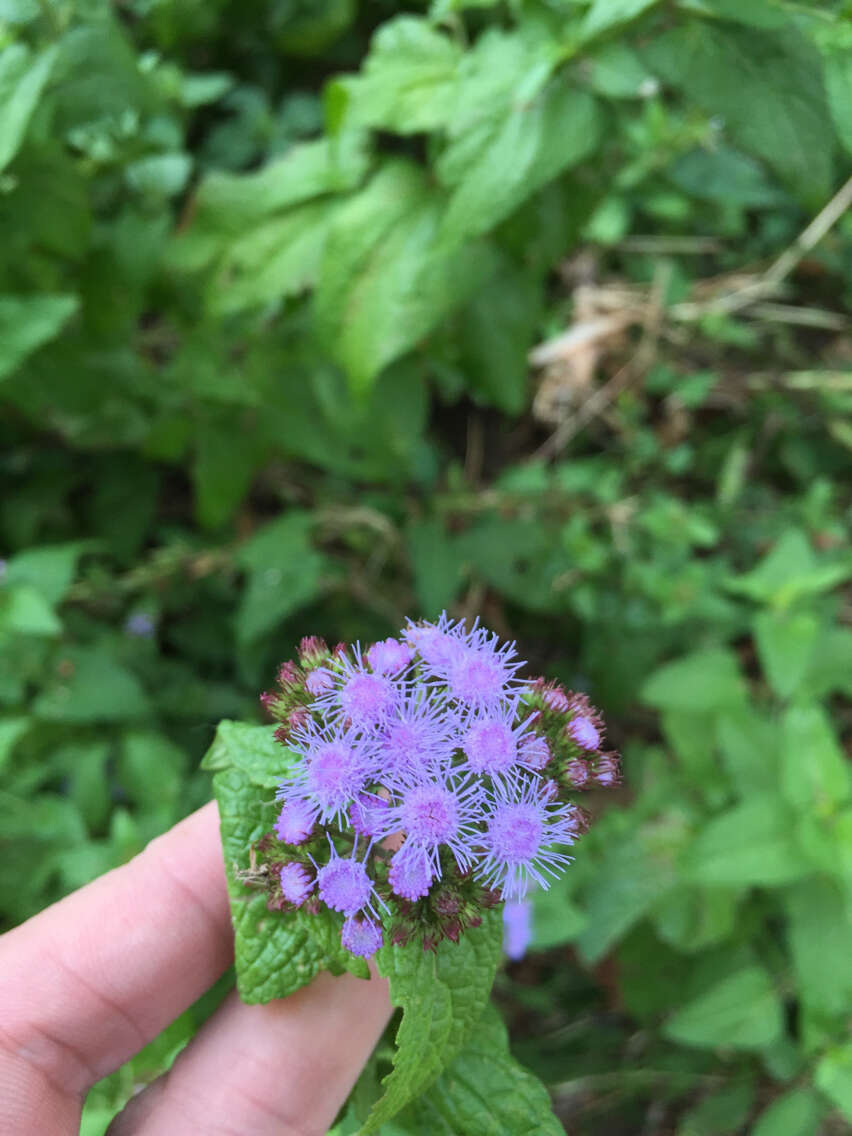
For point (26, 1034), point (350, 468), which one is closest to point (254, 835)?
point (26, 1034)

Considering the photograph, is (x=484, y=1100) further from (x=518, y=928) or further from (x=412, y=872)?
(x=518, y=928)

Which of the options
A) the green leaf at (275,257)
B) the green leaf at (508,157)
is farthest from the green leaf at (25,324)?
the green leaf at (508,157)

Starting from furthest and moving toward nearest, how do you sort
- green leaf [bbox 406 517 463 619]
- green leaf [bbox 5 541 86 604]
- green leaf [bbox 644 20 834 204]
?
green leaf [bbox 406 517 463 619], green leaf [bbox 5 541 86 604], green leaf [bbox 644 20 834 204]

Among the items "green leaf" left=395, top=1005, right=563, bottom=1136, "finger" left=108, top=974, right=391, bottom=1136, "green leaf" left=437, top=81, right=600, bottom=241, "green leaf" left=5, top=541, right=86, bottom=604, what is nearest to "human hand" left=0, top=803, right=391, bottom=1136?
"finger" left=108, top=974, right=391, bottom=1136

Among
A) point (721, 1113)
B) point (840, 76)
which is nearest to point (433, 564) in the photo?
point (840, 76)

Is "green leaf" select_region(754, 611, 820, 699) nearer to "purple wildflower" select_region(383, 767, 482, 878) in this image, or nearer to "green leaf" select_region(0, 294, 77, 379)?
"purple wildflower" select_region(383, 767, 482, 878)

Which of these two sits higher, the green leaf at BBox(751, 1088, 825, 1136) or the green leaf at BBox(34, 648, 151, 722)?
the green leaf at BBox(34, 648, 151, 722)

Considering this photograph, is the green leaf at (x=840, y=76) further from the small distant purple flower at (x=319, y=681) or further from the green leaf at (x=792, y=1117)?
the green leaf at (x=792, y=1117)
